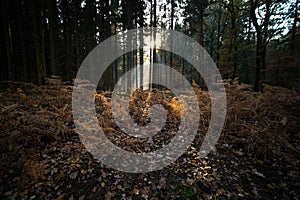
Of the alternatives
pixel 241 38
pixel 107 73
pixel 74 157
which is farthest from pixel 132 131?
pixel 241 38

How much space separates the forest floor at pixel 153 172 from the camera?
2277 millimetres

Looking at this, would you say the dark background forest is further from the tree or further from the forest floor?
the forest floor

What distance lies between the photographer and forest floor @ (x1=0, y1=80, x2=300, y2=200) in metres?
2.28

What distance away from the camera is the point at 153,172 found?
104 inches

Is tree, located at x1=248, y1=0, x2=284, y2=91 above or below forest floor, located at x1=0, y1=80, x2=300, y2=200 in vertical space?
above

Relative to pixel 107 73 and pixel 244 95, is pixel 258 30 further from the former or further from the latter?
pixel 107 73

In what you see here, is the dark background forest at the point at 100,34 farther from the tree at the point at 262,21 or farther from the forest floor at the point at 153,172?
the forest floor at the point at 153,172

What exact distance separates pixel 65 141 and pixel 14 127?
97 centimetres

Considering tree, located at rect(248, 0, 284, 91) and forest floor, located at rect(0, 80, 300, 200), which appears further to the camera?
tree, located at rect(248, 0, 284, 91)

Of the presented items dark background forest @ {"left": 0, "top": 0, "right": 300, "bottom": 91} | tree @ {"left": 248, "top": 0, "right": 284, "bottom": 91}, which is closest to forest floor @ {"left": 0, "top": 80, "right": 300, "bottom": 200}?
dark background forest @ {"left": 0, "top": 0, "right": 300, "bottom": 91}

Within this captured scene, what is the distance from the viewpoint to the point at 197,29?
18.9 metres

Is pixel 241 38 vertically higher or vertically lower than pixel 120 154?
higher

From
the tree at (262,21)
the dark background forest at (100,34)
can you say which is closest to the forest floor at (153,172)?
the dark background forest at (100,34)

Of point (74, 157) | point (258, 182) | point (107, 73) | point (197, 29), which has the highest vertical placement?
point (197, 29)
